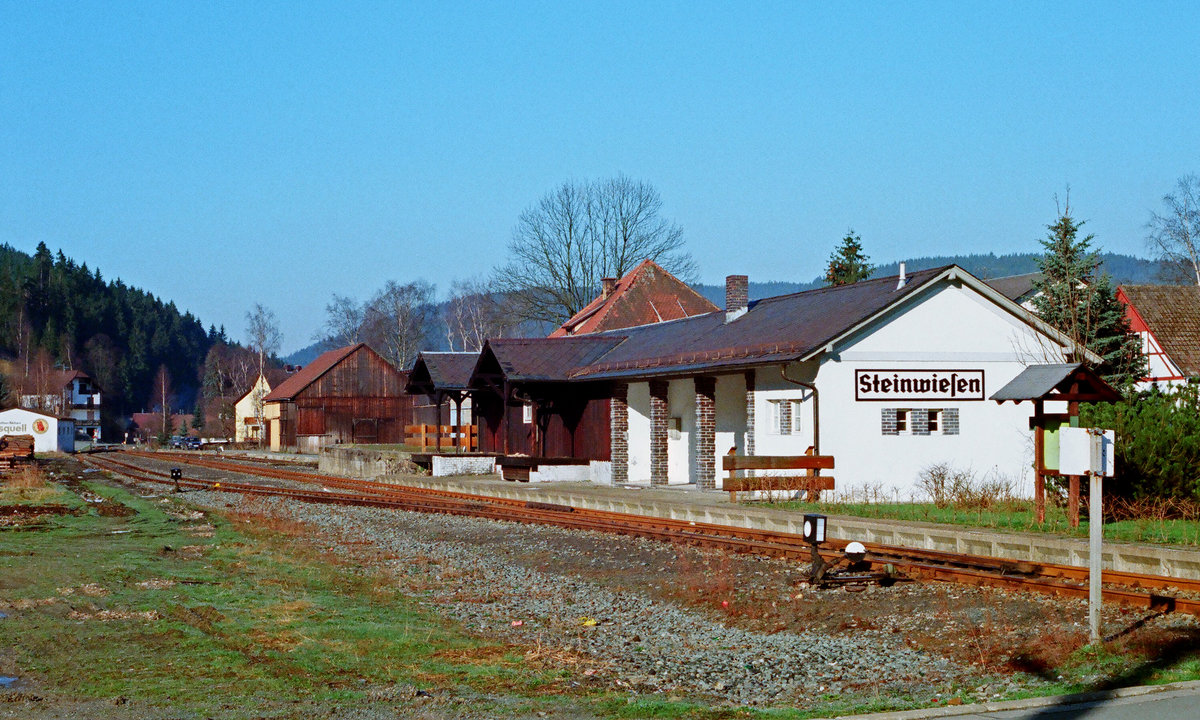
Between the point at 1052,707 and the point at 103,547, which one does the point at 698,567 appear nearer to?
the point at 1052,707

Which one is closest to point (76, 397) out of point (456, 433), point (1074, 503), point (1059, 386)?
point (456, 433)

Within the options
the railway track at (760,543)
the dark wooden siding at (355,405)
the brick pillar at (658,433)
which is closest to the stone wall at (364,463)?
the railway track at (760,543)

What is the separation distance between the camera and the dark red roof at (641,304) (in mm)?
53406

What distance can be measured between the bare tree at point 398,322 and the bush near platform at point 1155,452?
73.2m

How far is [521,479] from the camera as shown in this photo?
109 feet

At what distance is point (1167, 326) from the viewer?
4112 centimetres

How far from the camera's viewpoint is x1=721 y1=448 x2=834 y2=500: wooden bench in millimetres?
23016

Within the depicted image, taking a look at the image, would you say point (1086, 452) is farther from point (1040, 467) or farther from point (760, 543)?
point (1040, 467)

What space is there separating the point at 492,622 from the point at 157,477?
32.4m

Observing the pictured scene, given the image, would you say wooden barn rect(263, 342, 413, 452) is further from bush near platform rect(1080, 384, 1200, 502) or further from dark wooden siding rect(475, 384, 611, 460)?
bush near platform rect(1080, 384, 1200, 502)

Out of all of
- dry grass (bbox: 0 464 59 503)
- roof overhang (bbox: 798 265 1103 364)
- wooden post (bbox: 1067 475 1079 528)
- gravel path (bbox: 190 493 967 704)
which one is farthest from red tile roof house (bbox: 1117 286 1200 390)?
dry grass (bbox: 0 464 59 503)

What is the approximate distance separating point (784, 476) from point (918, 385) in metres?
3.73

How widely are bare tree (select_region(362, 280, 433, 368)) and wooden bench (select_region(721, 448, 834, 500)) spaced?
218ft

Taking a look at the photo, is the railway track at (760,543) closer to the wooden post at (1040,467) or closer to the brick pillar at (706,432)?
the wooden post at (1040,467)
